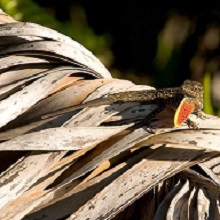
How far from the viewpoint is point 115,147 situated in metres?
0.73

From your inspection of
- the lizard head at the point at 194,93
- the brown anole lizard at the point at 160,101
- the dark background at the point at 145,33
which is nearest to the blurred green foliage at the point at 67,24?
the dark background at the point at 145,33

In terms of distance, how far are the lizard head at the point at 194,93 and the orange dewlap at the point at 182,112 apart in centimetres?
1

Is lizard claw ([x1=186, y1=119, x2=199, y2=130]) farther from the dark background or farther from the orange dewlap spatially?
the dark background

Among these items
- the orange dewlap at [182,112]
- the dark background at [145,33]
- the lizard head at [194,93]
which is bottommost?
the dark background at [145,33]

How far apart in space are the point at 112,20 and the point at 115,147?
5.61ft

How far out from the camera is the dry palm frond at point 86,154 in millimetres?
700

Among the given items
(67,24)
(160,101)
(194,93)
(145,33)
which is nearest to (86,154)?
(160,101)

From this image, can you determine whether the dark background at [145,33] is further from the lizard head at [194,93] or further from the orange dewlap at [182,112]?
the orange dewlap at [182,112]

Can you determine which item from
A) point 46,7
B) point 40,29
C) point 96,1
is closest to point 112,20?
point 96,1

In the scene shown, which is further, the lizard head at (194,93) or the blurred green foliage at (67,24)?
the blurred green foliage at (67,24)

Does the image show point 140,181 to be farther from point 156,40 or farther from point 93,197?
point 156,40

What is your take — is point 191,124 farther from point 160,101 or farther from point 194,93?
point 194,93

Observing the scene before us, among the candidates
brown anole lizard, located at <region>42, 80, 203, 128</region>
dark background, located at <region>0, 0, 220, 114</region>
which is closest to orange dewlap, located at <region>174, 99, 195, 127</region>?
brown anole lizard, located at <region>42, 80, 203, 128</region>

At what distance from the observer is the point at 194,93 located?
909mm
